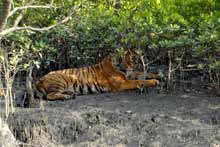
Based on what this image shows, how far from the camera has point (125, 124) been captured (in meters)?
6.22

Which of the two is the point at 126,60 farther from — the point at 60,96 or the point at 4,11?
the point at 4,11

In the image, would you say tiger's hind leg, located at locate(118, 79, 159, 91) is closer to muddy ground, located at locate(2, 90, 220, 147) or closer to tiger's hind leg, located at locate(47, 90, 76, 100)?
muddy ground, located at locate(2, 90, 220, 147)

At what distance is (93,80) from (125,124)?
7.13ft

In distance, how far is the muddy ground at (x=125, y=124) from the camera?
5867 mm

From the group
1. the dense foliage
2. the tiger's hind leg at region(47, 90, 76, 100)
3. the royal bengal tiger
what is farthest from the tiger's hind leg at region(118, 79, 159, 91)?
the tiger's hind leg at region(47, 90, 76, 100)

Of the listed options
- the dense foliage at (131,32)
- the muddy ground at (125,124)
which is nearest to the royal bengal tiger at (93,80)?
the dense foliage at (131,32)

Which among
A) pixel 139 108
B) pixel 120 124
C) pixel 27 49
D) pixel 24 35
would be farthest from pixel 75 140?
pixel 24 35

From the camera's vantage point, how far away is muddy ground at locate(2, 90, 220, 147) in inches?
231

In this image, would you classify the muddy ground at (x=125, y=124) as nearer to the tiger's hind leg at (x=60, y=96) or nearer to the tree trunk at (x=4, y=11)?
the tiger's hind leg at (x=60, y=96)

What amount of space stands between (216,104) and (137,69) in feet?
6.64

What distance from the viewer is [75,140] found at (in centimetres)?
601

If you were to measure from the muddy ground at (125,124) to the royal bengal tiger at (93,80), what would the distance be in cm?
82

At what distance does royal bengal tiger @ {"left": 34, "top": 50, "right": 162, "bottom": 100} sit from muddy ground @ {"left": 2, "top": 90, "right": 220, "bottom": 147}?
0.82 meters

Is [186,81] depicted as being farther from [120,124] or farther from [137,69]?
[120,124]
